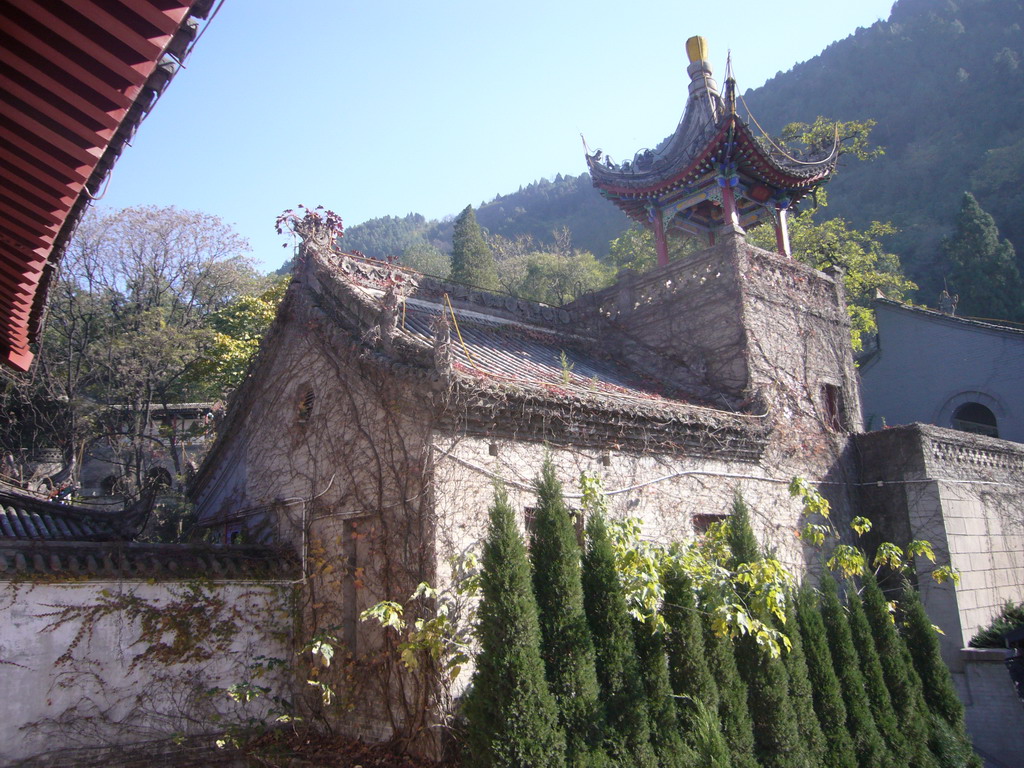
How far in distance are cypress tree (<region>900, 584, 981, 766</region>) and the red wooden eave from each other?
400 inches

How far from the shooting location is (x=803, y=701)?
8.36 metres

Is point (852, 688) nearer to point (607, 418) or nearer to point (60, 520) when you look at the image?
point (607, 418)

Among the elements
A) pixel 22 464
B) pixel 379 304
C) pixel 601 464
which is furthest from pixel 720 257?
pixel 22 464

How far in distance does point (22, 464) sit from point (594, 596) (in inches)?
868

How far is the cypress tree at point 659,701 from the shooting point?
23.2 ft

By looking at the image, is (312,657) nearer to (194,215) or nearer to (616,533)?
(616,533)

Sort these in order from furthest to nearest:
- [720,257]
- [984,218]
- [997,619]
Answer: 1. [984,218]
2. [720,257]
3. [997,619]

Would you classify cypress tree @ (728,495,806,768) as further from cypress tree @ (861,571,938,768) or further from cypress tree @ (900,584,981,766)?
cypress tree @ (900,584,981,766)

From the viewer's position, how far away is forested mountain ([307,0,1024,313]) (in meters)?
46.4

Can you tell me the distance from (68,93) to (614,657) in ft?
19.5

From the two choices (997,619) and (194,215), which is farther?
(194,215)

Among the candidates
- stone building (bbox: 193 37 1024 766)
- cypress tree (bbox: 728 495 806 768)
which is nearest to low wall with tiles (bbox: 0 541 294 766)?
stone building (bbox: 193 37 1024 766)

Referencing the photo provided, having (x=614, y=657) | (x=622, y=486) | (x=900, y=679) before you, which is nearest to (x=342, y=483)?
(x=622, y=486)

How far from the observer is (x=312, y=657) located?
367 inches
